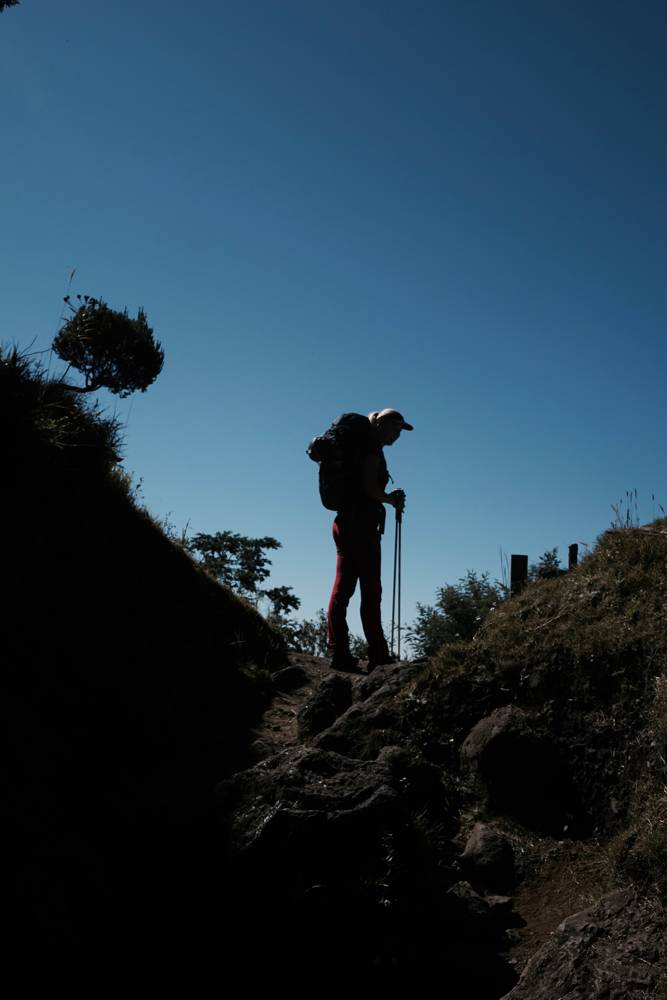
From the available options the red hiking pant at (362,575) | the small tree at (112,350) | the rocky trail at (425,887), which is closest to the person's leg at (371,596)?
the red hiking pant at (362,575)

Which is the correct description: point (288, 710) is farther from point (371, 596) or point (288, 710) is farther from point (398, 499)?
point (398, 499)

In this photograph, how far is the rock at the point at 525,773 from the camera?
5.65 meters

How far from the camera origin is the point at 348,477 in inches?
359

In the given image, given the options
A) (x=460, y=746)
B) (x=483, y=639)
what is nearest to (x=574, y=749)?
(x=460, y=746)

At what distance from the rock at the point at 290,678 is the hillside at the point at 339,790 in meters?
0.83

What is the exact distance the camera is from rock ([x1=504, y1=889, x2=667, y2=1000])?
3777mm

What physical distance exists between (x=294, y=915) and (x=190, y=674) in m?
4.32

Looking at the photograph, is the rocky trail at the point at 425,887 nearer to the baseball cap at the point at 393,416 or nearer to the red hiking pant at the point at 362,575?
the red hiking pant at the point at 362,575

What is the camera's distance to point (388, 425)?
934 centimetres

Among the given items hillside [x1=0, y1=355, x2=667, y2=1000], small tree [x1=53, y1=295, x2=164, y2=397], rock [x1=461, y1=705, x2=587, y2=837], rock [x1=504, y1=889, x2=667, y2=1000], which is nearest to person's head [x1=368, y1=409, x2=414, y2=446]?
hillside [x1=0, y1=355, x2=667, y2=1000]

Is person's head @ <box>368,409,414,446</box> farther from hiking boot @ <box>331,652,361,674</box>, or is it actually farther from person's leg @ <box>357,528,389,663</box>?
hiking boot @ <box>331,652,361,674</box>

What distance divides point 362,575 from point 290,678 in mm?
1884

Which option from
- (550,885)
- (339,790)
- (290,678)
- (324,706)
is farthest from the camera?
(290,678)

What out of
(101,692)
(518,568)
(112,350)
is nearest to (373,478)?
(518,568)
